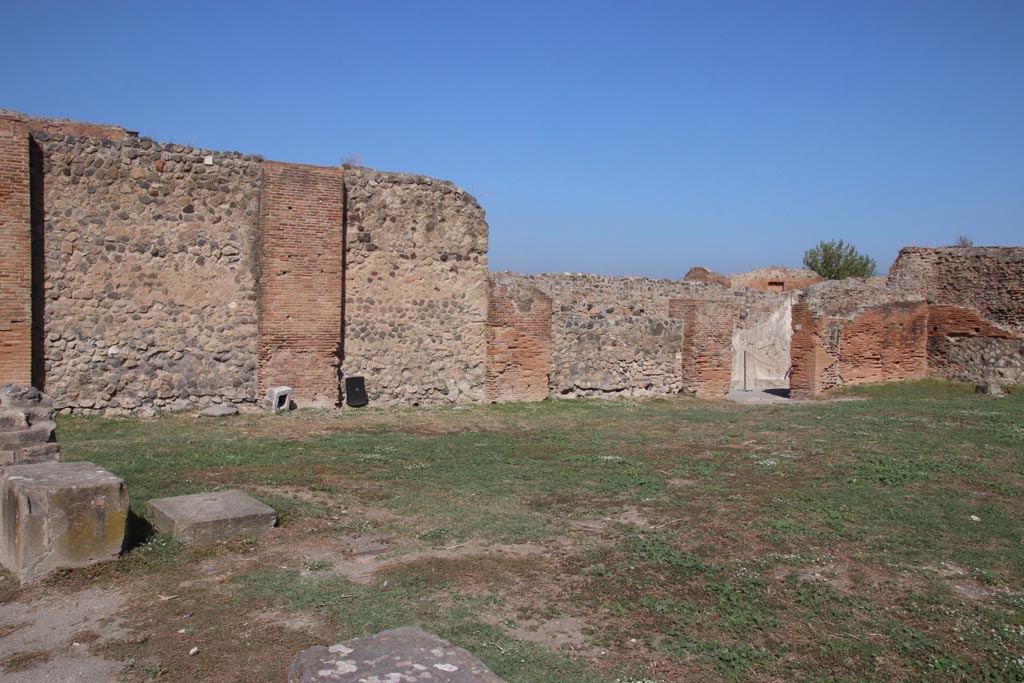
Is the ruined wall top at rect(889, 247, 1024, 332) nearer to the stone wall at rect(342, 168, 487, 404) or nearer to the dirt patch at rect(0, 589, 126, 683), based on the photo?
the stone wall at rect(342, 168, 487, 404)

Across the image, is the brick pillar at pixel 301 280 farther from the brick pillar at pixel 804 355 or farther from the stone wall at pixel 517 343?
the brick pillar at pixel 804 355

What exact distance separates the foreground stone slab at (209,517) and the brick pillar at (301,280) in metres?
5.86

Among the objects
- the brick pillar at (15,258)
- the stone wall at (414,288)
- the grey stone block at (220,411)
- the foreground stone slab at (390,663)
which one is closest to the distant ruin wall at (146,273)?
the grey stone block at (220,411)

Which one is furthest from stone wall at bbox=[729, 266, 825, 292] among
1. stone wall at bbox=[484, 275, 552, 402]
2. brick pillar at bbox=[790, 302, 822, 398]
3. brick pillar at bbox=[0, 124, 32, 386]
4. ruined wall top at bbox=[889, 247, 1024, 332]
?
brick pillar at bbox=[0, 124, 32, 386]

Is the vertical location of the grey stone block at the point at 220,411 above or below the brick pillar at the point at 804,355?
below

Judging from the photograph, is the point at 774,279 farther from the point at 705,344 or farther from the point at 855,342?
the point at 705,344

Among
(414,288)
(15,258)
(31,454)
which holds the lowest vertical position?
(31,454)

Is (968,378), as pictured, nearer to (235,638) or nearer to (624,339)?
(624,339)

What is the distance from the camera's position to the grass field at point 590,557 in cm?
380

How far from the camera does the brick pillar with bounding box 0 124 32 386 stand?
31.2 feet

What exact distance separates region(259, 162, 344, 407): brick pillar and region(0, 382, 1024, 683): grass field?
6.28 ft

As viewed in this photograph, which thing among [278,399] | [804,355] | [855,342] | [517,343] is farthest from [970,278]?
[278,399]

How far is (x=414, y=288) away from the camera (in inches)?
500

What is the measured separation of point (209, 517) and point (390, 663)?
8.79ft
